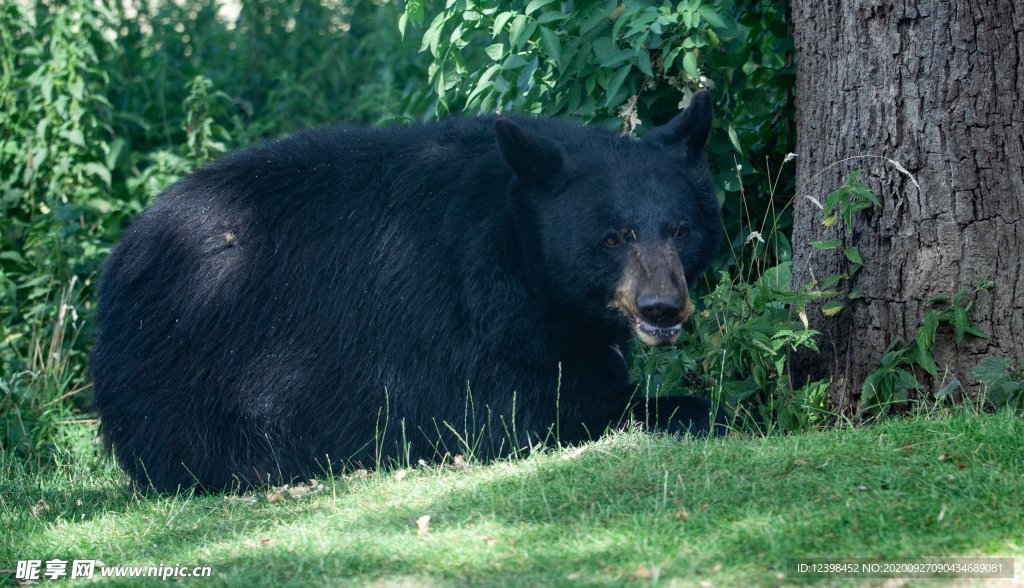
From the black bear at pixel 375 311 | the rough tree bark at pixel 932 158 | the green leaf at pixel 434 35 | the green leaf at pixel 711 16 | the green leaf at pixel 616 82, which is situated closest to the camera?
the rough tree bark at pixel 932 158

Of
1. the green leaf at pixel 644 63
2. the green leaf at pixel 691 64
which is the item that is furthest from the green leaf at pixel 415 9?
the green leaf at pixel 691 64

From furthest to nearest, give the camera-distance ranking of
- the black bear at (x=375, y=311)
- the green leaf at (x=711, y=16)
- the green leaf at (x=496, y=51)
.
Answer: the green leaf at (x=496, y=51), the green leaf at (x=711, y=16), the black bear at (x=375, y=311)

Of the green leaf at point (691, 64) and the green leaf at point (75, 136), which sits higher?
the green leaf at point (691, 64)

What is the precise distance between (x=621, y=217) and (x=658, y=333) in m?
0.54

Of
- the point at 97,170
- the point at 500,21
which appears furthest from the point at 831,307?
the point at 97,170

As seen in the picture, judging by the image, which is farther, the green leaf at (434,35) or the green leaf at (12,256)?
the green leaf at (12,256)

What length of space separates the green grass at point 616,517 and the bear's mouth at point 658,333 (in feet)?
1.43

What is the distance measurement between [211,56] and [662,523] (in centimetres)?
910

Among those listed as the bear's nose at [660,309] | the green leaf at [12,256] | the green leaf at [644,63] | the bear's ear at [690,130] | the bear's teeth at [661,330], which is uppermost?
the green leaf at [644,63]

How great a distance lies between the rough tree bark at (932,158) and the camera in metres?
4.81

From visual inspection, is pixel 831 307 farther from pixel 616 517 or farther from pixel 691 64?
pixel 616 517

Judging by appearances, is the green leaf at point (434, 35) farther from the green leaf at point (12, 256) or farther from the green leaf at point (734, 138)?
the green leaf at point (12, 256)

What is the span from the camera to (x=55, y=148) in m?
8.61

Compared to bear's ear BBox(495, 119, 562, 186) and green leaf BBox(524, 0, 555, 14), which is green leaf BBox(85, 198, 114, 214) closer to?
green leaf BBox(524, 0, 555, 14)
